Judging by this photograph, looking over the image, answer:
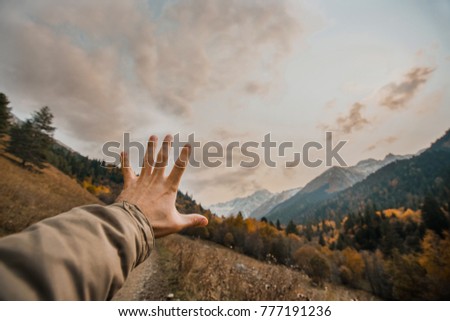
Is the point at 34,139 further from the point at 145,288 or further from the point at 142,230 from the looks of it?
the point at 142,230

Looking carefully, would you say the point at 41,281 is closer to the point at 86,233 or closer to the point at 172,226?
the point at 86,233

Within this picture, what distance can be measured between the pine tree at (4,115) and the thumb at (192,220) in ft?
141

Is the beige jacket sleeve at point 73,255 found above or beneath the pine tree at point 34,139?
beneath

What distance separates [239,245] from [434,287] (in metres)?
29.8

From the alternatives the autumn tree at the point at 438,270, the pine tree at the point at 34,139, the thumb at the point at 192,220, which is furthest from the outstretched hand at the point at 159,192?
the pine tree at the point at 34,139

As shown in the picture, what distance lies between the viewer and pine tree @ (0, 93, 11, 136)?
32062 mm

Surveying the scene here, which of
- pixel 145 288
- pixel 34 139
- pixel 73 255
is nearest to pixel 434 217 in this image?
pixel 145 288

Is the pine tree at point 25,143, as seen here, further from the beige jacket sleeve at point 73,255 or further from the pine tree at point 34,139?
the beige jacket sleeve at point 73,255

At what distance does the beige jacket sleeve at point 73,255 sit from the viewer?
64cm

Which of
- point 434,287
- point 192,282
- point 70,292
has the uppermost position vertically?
point 70,292

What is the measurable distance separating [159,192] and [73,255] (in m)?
0.80

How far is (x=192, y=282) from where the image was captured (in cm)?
555
